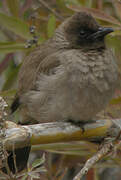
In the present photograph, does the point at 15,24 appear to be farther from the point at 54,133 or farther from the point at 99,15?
the point at 54,133

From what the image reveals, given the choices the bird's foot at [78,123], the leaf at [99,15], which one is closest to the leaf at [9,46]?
the leaf at [99,15]

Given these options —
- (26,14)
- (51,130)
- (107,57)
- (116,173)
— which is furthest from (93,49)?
(116,173)

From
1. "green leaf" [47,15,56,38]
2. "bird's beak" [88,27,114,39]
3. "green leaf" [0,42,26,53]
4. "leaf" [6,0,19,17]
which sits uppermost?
"leaf" [6,0,19,17]

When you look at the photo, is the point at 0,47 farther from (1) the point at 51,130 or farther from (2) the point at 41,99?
(1) the point at 51,130

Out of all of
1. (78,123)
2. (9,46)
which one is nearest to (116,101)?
(78,123)

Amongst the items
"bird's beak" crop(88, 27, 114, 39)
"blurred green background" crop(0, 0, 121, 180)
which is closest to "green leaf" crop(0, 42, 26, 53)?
"blurred green background" crop(0, 0, 121, 180)

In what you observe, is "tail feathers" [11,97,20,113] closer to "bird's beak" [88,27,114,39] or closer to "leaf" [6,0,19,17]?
"bird's beak" [88,27,114,39]

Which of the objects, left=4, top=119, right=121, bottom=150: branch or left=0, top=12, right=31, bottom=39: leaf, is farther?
left=0, top=12, right=31, bottom=39: leaf

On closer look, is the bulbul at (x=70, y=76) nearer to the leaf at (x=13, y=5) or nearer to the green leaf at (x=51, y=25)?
the green leaf at (x=51, y=25)
